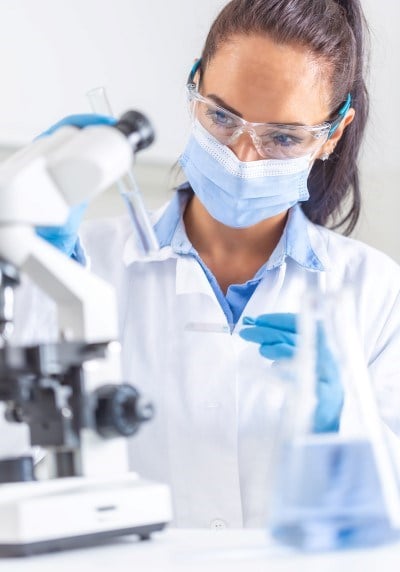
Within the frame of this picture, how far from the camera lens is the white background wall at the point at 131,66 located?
102 inches

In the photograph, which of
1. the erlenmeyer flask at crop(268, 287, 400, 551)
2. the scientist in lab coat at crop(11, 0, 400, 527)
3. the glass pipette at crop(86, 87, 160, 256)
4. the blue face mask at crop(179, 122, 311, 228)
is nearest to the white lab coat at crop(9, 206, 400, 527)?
the scientist in lab coat at crop(11, 0, 400, 527)

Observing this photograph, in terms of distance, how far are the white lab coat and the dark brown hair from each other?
0.17m

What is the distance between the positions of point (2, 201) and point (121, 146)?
0.48 ft

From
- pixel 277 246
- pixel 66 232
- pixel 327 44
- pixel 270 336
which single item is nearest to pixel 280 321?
pixel 270 336

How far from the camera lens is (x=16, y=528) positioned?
94cm

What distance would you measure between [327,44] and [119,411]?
1053mm

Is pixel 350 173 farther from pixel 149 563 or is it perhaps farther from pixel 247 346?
pixel 149 563

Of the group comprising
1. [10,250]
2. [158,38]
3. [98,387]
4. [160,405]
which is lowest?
[160,405]

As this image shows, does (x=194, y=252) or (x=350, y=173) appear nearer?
(x=194, y=252)

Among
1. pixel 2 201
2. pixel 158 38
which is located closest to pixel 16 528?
pixel 2 201

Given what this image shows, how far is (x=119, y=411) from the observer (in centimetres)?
104

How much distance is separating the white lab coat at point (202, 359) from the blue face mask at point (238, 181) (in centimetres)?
12

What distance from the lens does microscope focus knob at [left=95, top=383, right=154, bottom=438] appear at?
40.9 inches

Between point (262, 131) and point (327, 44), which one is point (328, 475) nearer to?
point (262, 131)
